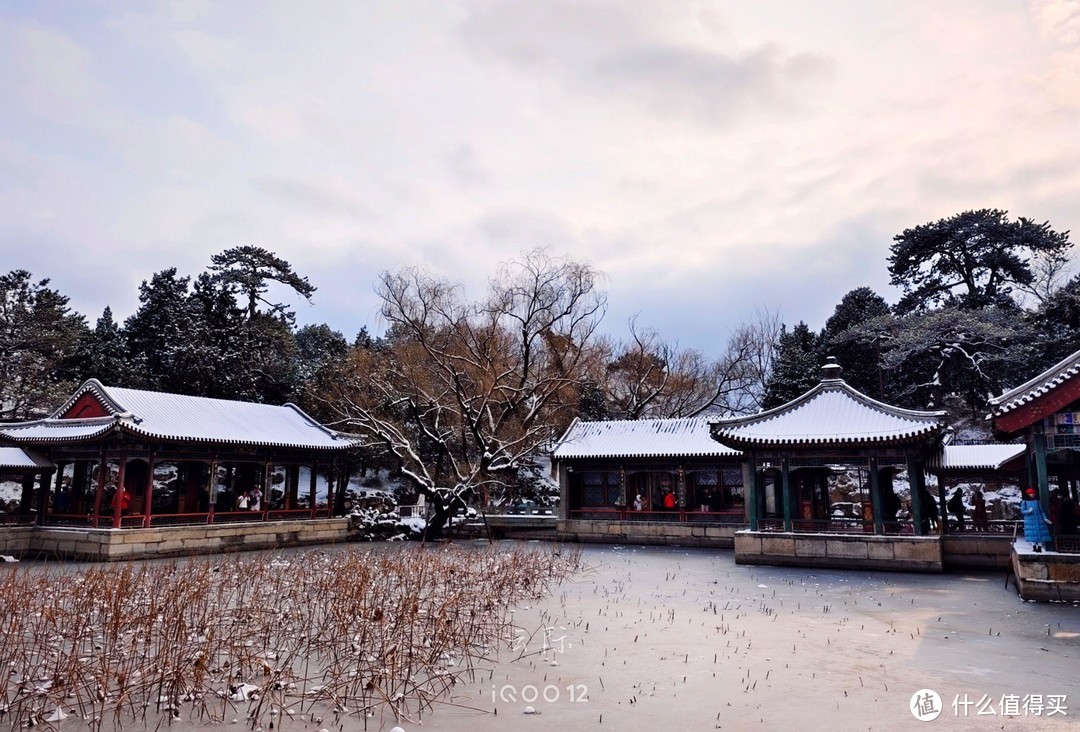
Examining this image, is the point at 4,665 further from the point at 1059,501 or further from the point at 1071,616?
the point at 1059,501

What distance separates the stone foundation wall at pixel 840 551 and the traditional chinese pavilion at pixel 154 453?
1408 cm

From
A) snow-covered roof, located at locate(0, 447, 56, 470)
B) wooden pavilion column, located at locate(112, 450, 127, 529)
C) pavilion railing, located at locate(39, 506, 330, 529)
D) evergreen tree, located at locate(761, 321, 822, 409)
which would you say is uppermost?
evergreen tree, located at locate(761, 321, 822, 409)

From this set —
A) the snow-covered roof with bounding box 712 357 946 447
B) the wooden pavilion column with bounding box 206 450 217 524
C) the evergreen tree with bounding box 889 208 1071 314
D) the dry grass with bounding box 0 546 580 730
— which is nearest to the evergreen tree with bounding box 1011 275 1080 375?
the evergreen tree with bounding box 889 208 1071 314

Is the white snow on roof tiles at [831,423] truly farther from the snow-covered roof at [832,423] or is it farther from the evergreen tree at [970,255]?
the evergreen tree at [970,255]

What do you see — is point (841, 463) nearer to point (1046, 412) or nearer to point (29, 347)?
point (1046, 412)

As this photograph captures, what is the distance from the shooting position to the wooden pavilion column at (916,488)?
50.4ft

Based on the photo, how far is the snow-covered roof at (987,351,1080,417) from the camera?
37.6 ft

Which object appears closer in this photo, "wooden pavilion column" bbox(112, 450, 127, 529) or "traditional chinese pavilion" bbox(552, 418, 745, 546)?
"wooden pavilion column" bbox(112, 450, 127, 529)

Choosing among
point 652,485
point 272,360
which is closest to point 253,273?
point 272,360

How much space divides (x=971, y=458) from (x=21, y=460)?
25558mm

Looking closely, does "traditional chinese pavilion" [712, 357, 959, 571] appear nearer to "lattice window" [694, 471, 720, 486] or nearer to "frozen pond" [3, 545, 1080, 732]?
"frozen pond" [3, 545, 1080, 732]

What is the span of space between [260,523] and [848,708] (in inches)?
756

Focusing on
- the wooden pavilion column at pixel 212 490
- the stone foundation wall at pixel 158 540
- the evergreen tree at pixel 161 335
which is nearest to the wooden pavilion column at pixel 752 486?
the stone foundation wall at pixel 158 540

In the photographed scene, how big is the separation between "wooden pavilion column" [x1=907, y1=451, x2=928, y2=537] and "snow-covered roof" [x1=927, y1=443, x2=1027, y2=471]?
5.14ft
